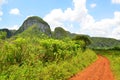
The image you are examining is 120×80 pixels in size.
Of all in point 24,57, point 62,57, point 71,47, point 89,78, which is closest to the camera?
point 24,57

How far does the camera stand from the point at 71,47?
32.6m

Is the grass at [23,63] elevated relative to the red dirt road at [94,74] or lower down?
elevated

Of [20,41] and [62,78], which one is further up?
[20,41]

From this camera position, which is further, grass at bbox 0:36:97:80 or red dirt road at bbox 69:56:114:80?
red dirt road at bbox 69:56:114:80

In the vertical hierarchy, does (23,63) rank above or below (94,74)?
above

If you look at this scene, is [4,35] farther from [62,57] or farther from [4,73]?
[62,57]

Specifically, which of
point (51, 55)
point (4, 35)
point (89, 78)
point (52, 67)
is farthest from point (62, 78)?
point (4, 35)

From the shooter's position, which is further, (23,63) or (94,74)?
(94,74)

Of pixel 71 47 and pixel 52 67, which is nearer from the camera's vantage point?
pixel 52 67

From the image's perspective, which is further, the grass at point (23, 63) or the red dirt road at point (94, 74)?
the red dirt road at point (94, 74)

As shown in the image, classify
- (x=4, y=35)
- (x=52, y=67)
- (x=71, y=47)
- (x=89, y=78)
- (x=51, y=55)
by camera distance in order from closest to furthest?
(x=4, y=35) < (x=52, y=67) < (x=89, y=78) < (x=51, y=55) < (x=71, y=47)

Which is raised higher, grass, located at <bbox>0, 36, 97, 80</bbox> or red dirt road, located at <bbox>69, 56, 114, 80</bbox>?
grass, located at <bbox>0, 36, 97, 80</bbox>

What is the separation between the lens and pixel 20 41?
56.6ft

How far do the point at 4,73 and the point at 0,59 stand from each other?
113cm
